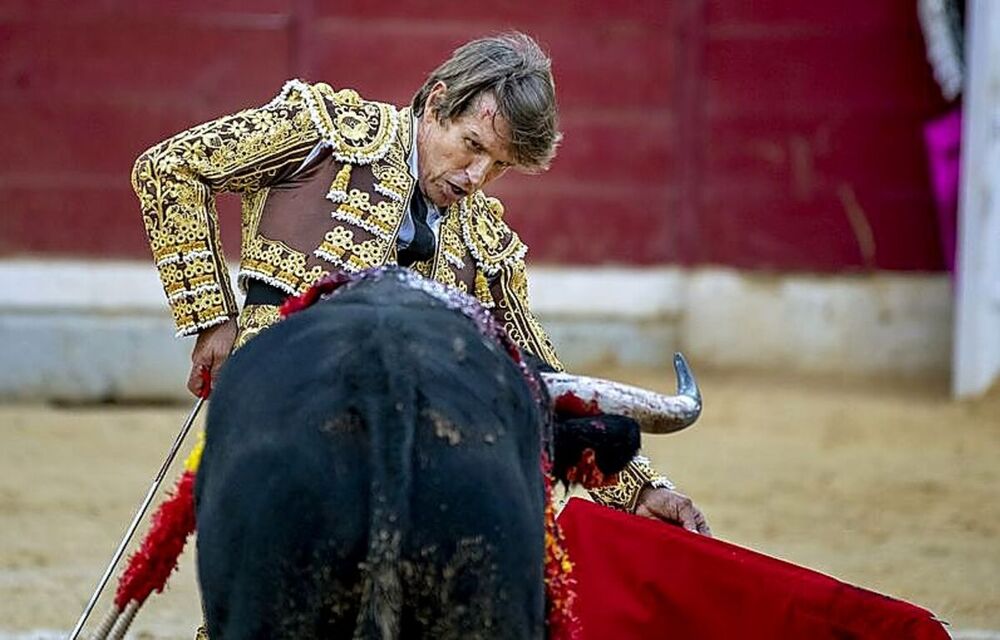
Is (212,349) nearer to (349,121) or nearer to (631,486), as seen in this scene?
(349,121)

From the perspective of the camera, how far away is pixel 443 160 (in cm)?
322

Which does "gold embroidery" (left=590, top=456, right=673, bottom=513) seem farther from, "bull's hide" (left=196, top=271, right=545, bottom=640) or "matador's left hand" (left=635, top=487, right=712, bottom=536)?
"bull's hide" (left=196, top=271, right=545, bottom=640)

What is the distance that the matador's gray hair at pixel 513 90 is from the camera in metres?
3.13

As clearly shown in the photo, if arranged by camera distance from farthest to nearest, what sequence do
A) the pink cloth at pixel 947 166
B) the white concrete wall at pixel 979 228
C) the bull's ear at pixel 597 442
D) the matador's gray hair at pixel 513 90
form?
the pink cloth at pixel 947 166 → the white concrete wall at pixel 979 228 → the matador's gray hair at pixel 513 90 → the bull's ear at pixel 597 442

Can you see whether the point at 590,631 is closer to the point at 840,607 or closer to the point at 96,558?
the point at 840,607

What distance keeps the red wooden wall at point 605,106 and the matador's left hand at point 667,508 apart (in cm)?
491

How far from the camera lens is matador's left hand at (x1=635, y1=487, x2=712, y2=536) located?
3365mm

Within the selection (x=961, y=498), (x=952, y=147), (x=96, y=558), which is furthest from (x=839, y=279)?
(x=96, y=558)

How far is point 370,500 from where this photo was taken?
2266 millimetres

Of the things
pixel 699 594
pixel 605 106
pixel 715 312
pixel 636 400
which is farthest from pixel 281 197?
pixel 715 312

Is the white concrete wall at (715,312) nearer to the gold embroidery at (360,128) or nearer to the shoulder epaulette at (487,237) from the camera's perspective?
the shoulder epaulette at (487,237)

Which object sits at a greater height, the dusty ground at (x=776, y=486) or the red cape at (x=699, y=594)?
the red cape at (x=699, y=594)

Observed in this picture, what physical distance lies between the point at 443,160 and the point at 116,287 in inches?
198

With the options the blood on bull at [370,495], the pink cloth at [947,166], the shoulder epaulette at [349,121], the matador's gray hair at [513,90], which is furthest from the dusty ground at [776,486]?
the blood on bull at [370,495]
